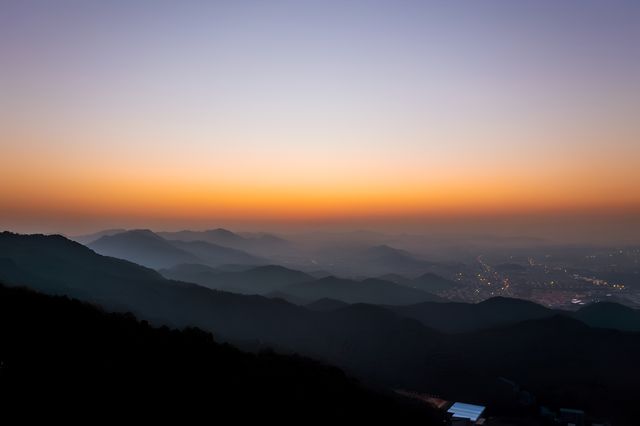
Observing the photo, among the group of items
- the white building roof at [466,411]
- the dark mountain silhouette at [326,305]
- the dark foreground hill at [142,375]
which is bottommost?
the white building roof at [466,411]

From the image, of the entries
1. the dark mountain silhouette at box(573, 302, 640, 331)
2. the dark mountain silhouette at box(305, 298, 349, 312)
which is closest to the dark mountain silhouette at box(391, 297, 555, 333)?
the dark mountain silhouette at box(573, 302, 640, 331)

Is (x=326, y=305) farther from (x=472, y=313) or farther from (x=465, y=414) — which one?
(x=465, y=414)

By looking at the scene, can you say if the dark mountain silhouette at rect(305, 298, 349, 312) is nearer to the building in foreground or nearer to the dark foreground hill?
the building in foreground

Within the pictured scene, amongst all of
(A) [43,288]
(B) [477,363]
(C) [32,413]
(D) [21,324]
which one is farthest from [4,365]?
(B) [477,363]

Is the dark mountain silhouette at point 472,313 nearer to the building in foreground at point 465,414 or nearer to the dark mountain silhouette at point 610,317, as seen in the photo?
the dark mountain silhouette at point 610,317

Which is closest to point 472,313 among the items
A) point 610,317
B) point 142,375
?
point 610,317

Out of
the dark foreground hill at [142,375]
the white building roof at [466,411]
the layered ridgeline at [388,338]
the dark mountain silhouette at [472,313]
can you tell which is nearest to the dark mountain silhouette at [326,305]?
the layered ridgeline at [388,338]
